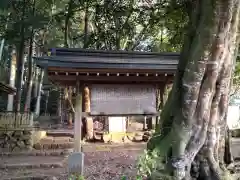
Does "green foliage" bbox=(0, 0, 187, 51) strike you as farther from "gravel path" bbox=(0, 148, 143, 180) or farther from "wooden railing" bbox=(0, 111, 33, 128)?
"gravel path" bbox=(0, 148, 143, 180)

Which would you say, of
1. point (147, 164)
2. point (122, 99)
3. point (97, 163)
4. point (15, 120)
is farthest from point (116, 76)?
point (15, 120)

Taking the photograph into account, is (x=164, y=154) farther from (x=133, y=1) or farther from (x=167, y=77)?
(x=133, y=1)

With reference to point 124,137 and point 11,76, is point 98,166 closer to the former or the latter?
point 124,137

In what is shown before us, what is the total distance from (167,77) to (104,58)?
184cm

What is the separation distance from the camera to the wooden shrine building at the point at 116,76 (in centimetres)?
766

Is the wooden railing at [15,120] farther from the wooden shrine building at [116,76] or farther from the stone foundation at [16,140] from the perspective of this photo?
the wooden shrine building at [116,76]

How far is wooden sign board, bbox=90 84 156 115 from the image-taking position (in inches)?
322

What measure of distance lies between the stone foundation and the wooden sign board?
18.6ft

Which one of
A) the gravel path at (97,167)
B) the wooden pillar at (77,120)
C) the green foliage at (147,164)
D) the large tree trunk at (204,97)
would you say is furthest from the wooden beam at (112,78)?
the green foliage at (147,164)

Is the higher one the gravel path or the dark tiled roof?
the dark tiled roof

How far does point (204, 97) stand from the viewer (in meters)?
5.31

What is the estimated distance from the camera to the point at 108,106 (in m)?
8.20

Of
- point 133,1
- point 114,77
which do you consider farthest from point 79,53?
point 133,1

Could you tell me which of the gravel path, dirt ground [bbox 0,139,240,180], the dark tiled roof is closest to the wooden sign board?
the dark tiled roof
